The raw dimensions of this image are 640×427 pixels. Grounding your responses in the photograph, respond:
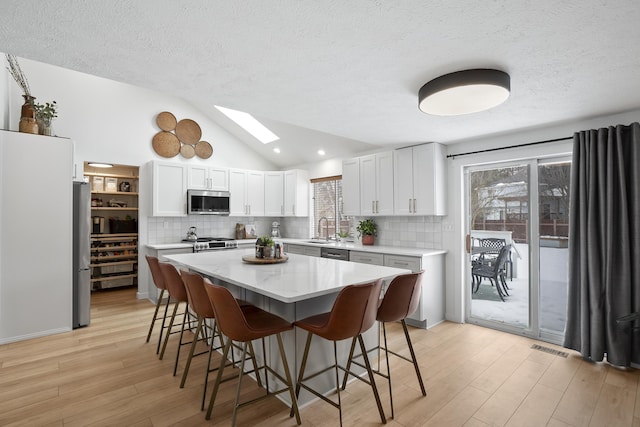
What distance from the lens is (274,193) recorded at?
6391 millimetres

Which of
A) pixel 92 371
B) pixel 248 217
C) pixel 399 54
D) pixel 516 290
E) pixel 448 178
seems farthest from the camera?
pixel 248 217

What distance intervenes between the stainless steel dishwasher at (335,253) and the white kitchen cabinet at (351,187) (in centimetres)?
65

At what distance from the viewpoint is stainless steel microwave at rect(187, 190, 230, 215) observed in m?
5.33

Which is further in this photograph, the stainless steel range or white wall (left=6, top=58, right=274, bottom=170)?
the stainless steel range

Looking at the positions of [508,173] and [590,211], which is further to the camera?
[508,173]

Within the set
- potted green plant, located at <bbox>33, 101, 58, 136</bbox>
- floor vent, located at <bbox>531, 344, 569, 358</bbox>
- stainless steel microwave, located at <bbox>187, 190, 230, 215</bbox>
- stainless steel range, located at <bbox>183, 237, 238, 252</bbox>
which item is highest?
potted green plant, located at <bbox>33, 101, 58, 136</bbox>

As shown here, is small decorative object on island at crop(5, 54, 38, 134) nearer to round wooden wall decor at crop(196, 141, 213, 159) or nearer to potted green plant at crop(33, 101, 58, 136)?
potted green plant at crop(33, 101, 58, 136)

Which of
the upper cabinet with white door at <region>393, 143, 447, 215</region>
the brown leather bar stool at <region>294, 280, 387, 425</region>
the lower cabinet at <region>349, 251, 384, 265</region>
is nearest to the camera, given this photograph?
the brown leather bar stool at <region>294, 280, 387, 425</region>

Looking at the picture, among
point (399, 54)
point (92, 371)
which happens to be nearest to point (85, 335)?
point (92, 371)

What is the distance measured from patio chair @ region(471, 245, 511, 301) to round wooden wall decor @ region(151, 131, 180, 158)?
499 centimetres

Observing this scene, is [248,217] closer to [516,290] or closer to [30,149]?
[30,149]

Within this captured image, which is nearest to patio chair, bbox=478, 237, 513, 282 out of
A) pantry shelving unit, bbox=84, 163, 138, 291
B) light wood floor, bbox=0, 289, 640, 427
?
light wood floor, bbox=0, 289, 640, 427

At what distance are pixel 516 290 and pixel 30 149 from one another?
18.4 feet

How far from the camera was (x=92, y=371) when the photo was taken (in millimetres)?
2781
